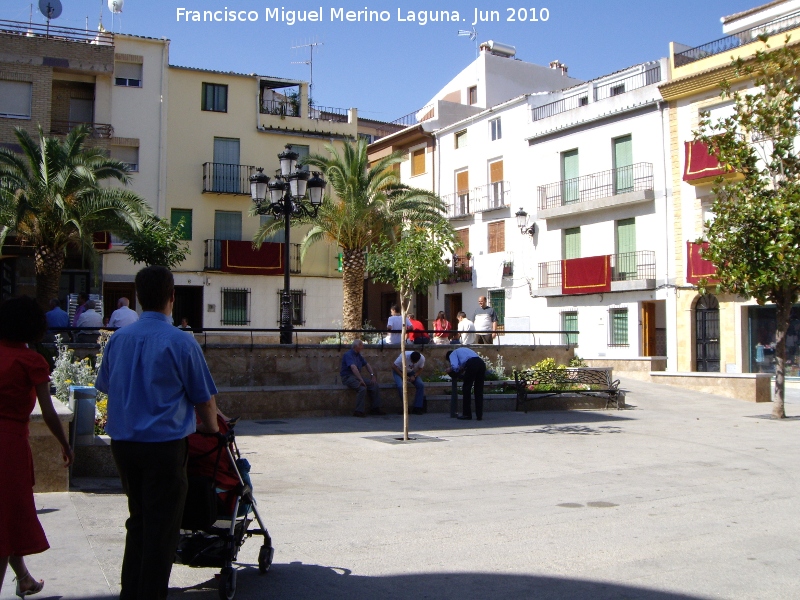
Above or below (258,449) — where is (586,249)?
above

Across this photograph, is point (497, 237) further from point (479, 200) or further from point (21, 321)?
point (21, 321)

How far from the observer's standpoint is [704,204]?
2912cm

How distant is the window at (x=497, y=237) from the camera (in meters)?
Answer: 37.0

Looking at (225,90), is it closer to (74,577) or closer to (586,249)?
(586,249)

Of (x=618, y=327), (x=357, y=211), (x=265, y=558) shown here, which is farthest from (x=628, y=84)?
(x=265, y=558)

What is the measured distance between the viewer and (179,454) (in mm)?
4199

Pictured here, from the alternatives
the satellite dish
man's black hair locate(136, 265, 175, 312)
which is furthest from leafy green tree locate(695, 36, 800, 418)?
the satellite dish

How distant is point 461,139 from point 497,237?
5653 millimetres

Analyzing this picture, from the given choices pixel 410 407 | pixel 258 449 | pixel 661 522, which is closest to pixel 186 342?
pixel 661 522

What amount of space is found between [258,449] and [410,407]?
18.3 feet

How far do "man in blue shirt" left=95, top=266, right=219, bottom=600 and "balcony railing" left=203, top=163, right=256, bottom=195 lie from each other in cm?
2988

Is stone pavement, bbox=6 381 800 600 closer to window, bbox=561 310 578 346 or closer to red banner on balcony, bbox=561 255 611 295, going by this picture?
red banner on balcony, bbox=561 255 611 295

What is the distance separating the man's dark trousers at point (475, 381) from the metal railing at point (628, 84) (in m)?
20.2

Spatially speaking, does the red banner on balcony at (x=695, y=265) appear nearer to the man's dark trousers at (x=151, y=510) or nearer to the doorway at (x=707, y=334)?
the doorway at (x=707, y=334)
